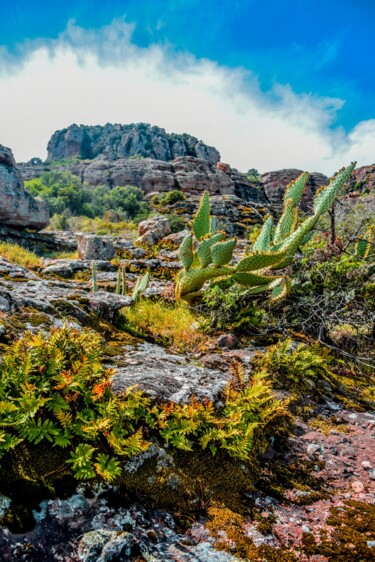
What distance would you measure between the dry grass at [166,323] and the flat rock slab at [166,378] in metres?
0.83

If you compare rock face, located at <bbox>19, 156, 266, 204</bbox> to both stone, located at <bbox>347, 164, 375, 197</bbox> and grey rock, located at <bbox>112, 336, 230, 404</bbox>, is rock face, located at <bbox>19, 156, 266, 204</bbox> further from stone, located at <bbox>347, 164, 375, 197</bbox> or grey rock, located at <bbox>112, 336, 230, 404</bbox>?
grey rock, located at <bbox>112, 336, 230, 404</bbox>

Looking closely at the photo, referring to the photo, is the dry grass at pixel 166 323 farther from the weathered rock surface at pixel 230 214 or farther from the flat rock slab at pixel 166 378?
the weathered rock surface at pixel 230 214

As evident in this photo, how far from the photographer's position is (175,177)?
156ft

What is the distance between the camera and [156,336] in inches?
170

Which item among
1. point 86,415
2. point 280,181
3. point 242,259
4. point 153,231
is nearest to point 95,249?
point 153,231

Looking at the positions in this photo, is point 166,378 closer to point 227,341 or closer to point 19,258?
point 227,341

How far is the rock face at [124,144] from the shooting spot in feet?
261

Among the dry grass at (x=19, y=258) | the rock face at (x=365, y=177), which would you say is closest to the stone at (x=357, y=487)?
the dry grass at (x=19, y=258)

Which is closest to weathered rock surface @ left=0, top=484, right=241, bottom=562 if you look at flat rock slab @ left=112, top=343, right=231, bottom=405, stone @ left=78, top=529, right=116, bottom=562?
stone @ left=78, top=529, right=116, bottom=562

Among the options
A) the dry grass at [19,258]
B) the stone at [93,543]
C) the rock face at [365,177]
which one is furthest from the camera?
the rock face at [365,177]

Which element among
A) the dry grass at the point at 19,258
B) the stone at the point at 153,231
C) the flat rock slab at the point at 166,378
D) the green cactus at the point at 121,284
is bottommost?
the flat rock slab at the point at 166,378

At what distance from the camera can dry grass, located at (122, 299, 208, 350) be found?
4.28 m

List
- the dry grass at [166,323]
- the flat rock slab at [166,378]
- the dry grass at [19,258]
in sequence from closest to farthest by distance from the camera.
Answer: the flat rock slab at [166,378] → the dry grass at [166,323] → the dry grass at [19,258]

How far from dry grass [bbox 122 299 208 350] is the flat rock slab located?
2.73 feet
